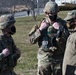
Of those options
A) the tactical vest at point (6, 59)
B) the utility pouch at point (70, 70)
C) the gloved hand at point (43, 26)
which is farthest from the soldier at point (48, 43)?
the utility pouch at point (70, 70)

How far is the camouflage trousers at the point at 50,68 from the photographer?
6.90 m

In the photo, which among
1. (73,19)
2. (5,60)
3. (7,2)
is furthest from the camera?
(7,2)

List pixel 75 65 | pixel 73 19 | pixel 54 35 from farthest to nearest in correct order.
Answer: pixel 54 35 → pixel 73 19 → pixel 75 65

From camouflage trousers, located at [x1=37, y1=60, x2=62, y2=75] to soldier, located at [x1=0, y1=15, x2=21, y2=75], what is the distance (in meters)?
1.02

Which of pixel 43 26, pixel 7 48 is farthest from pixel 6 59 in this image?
Result: pixel 43 26

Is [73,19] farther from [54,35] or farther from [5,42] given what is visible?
[5,42]

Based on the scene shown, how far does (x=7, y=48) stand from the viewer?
5.82 m

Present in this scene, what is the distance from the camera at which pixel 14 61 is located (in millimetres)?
5883

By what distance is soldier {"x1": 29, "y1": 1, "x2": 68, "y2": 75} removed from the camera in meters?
6.79

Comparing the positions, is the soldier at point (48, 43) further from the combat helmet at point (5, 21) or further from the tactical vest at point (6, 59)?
the tactical vest at point (6, 59)

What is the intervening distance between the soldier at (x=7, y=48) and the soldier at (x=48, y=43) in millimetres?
887

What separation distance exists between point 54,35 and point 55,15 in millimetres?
328

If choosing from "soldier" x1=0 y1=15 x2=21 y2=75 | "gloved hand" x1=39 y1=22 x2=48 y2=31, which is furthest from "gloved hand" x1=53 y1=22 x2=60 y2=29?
"soldier" x1=0 y1=15 x2=21 y2=75

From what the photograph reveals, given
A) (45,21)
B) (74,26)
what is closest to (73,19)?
(74,26)
